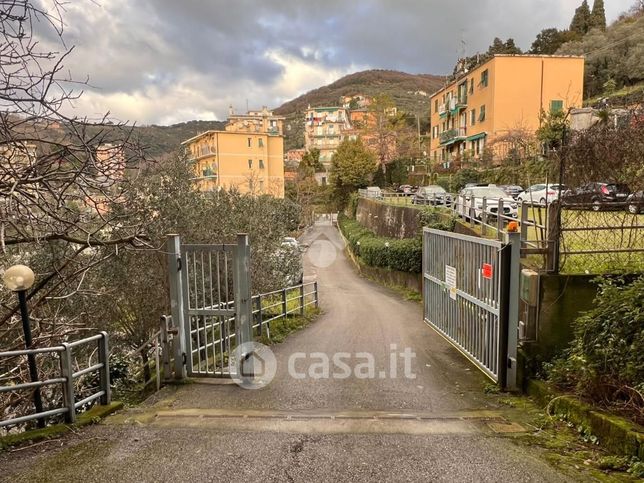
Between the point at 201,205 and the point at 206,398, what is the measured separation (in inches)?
224

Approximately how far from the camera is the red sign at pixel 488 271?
6.15m

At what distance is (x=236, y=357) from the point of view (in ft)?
20.5

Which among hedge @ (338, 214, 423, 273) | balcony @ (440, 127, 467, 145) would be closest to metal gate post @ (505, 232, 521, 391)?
hedge @ (338, 214, 423, 273)

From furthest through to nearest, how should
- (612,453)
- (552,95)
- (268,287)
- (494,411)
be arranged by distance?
(552,95), (268,287), (494,411), (612,453)

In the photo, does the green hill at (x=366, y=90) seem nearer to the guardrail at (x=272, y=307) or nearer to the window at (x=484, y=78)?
the window at (x=484, y=78)

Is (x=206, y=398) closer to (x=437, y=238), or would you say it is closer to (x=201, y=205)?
(x=437, y=238)

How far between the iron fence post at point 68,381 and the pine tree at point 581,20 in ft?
225

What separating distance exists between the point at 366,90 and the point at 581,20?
77.5 m

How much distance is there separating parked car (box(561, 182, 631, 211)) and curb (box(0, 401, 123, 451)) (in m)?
6.13

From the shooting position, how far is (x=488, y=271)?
621cm

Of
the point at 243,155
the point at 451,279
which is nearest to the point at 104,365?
the point at 451,279

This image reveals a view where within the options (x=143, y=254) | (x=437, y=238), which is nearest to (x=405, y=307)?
(x=437, y=238)

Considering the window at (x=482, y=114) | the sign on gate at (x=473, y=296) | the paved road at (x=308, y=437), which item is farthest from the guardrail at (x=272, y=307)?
the window at (x=482, y=114)

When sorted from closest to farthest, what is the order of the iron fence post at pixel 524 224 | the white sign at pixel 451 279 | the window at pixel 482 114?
1. the iron fence post at pixel 524 224
2. the white sign at pixel 451 279
3. the window at pixel 482 114
